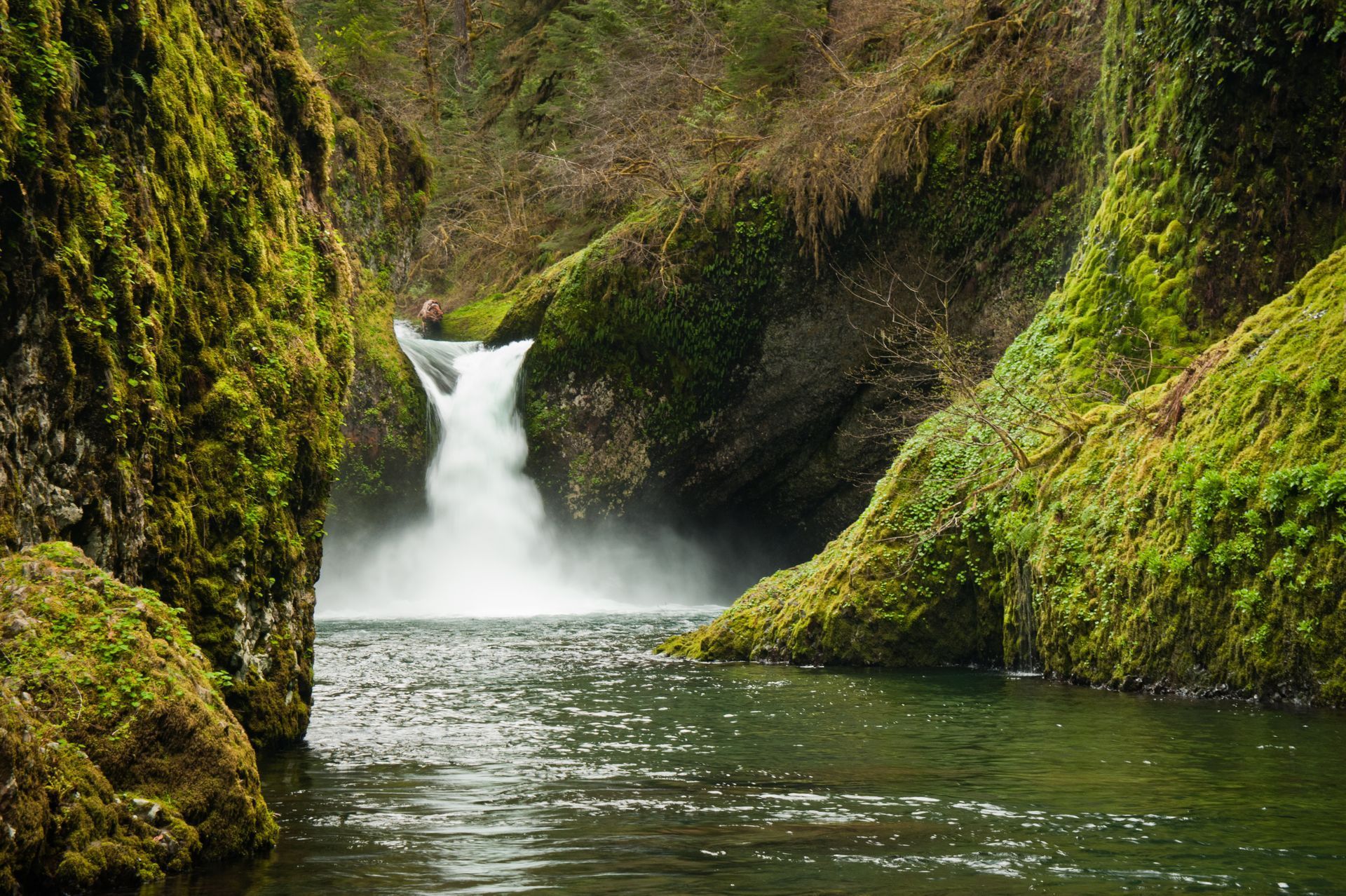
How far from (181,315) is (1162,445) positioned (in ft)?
25.6

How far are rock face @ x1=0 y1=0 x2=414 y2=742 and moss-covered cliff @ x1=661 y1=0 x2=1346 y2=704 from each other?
6286 millimetres

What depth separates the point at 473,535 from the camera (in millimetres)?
24281

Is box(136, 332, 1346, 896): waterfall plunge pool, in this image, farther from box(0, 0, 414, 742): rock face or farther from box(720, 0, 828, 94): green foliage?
box(720, 0, 828, 94): green foliage

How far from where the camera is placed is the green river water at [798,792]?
4.52m

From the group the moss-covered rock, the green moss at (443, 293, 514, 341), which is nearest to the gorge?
the moss-covered rock

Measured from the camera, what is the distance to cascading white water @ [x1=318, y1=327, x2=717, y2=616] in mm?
23969

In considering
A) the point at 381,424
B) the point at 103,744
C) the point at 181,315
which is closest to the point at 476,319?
the point at 381,424

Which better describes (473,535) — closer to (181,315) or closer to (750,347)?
(750,347)

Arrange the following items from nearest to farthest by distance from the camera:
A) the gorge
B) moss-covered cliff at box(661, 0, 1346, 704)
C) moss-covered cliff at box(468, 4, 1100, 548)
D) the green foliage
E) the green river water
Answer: the green river water < the gorge < moss-covered cliff at box(661, 0, 1346, 704) < moss-covered cliff at box(468, 4, 1100, 548) < the green foliage

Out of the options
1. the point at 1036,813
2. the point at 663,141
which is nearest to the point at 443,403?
the point at 663,141

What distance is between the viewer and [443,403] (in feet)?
80.2

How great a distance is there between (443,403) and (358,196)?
483 centimetres

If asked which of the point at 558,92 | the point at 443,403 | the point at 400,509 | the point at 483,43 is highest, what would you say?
the point at 483,43

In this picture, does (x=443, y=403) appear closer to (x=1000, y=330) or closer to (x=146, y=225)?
(x=1000, y=330)
